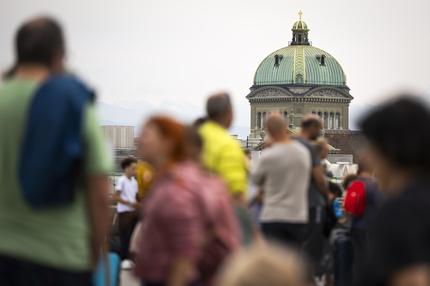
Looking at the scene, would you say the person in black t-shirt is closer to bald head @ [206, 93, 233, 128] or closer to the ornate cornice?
bald head @ [206, 93, 233, 128]

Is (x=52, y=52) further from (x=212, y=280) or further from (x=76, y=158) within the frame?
(x=212, y=280)

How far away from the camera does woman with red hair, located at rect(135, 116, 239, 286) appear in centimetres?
800

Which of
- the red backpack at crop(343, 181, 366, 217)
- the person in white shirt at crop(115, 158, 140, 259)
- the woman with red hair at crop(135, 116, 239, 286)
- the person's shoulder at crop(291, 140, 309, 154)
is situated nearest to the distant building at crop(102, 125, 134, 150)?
the person in white shirt at crop(115, 158, 140, 259)

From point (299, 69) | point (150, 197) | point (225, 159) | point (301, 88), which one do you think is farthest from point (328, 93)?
point (150, 197)

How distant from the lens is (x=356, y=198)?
47.6 ft

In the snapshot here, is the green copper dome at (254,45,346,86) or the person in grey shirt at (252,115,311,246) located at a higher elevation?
the green copper dome at (254,45,346,86)

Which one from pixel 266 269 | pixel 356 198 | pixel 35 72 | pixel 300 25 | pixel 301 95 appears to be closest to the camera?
pixel 266 269

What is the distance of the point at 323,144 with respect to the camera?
562 inches

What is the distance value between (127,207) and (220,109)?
7.85m

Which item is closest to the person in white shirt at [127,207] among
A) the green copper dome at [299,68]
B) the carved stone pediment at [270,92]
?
the carved stone pediment at [270,92]

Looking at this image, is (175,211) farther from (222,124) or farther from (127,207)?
(127,207)

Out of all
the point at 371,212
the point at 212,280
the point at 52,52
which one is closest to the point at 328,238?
the point at 371,212

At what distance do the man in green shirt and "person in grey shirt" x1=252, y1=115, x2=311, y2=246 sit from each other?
5.01m

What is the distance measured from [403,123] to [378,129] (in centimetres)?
11
